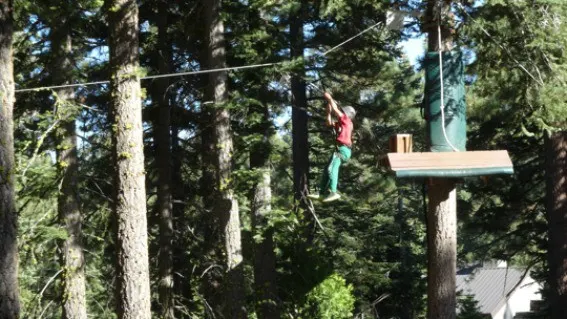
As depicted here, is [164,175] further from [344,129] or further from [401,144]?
[401,144]

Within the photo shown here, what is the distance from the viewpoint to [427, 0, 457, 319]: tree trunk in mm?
8695

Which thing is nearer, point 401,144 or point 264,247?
point 401,144

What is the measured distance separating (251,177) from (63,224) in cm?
321

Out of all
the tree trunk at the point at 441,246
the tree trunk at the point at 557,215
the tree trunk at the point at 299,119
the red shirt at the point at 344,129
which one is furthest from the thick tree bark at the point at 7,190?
the tree trunk at the point at 557,215

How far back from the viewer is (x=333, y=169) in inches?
357

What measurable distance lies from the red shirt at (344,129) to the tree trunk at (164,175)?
24.7 ft

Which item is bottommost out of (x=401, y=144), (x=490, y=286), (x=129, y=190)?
(x=490, y=286)

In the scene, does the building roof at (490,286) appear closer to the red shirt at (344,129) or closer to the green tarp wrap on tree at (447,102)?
the green tarp wrap on tree at (447,102)

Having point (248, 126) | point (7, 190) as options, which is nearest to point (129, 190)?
point (7, 190)

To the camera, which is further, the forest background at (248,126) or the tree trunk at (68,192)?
the tree trunk at (68,192)

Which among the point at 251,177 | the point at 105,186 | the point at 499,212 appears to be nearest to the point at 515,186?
the point at 499,212

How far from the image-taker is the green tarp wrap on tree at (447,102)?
8.60 metres

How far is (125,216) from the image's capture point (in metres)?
9.12

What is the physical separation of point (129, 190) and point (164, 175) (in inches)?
270
